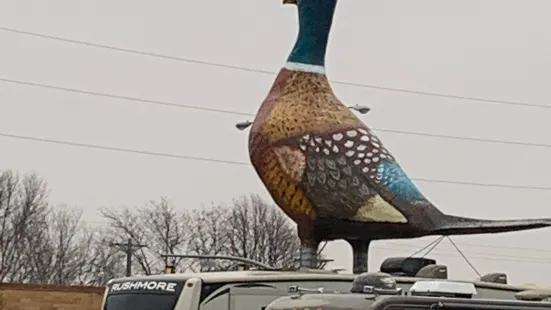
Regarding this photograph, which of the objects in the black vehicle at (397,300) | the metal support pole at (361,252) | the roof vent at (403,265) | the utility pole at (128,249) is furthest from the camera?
the utility pole at (128,249)

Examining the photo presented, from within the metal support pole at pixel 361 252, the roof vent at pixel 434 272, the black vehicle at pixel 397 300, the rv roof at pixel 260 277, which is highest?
the metal support pole at pixel 361 252

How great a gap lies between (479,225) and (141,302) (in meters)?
9.95

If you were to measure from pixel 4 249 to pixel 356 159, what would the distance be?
4416 centimetres

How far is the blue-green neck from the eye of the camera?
2441 cm

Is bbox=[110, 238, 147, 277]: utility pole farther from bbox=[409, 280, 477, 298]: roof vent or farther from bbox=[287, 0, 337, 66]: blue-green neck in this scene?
bbox=[409, 280, 477, 298]: roof vent

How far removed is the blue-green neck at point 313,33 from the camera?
24.4 metres

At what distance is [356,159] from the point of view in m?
23.6

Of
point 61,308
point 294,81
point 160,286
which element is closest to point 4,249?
point 61,308

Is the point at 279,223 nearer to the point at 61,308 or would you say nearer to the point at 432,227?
the point at 61,308

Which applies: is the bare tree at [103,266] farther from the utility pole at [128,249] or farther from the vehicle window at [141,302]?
the vehicle window at [141,302]

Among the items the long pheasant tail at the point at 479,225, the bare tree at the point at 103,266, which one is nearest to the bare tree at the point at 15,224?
the bare tree at the point at 103,266

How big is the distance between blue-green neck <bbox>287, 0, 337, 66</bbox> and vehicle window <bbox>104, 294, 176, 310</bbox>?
31.8ft

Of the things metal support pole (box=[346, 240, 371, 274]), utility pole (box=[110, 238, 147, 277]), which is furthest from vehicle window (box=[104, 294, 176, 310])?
utility pole (box=[110, 238, 147, 277])

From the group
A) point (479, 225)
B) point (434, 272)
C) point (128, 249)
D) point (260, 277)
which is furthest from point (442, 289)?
point (128, 249)
